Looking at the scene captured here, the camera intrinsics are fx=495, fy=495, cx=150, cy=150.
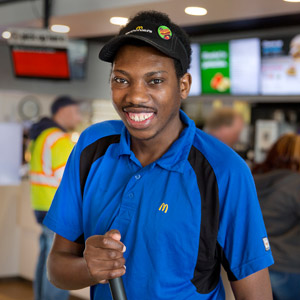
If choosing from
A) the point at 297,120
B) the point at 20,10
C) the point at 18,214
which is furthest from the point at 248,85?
the point at 18,214

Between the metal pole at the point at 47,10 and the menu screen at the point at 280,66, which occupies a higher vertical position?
the metal pole at the point at 47,10

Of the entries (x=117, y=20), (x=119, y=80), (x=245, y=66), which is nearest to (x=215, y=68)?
(x=245, y=66)

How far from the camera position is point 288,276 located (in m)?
2.65

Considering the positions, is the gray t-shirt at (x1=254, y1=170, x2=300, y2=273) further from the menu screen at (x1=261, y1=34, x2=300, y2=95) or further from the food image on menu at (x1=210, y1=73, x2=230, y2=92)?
the food image on menu at (x1=210, y1=73, x2=230, y2=92)

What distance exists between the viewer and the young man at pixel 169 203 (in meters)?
1.26

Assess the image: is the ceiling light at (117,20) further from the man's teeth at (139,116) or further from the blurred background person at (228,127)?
the man's teeth at (139,116)

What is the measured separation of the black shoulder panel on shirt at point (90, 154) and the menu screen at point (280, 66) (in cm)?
403

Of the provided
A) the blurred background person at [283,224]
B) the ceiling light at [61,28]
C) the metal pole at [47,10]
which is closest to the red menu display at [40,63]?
the ceiling light at [61,28]

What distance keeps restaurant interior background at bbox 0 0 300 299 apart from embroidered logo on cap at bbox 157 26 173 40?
233cm

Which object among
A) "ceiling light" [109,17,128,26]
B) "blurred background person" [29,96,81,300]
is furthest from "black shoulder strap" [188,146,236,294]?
"ceiling light" [109,17,128,26]

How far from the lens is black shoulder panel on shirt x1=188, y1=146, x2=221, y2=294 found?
1.27 metres

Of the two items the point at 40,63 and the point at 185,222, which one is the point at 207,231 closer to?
the point at 185,222

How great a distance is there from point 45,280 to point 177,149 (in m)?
2.76

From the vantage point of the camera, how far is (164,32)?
1289mm
